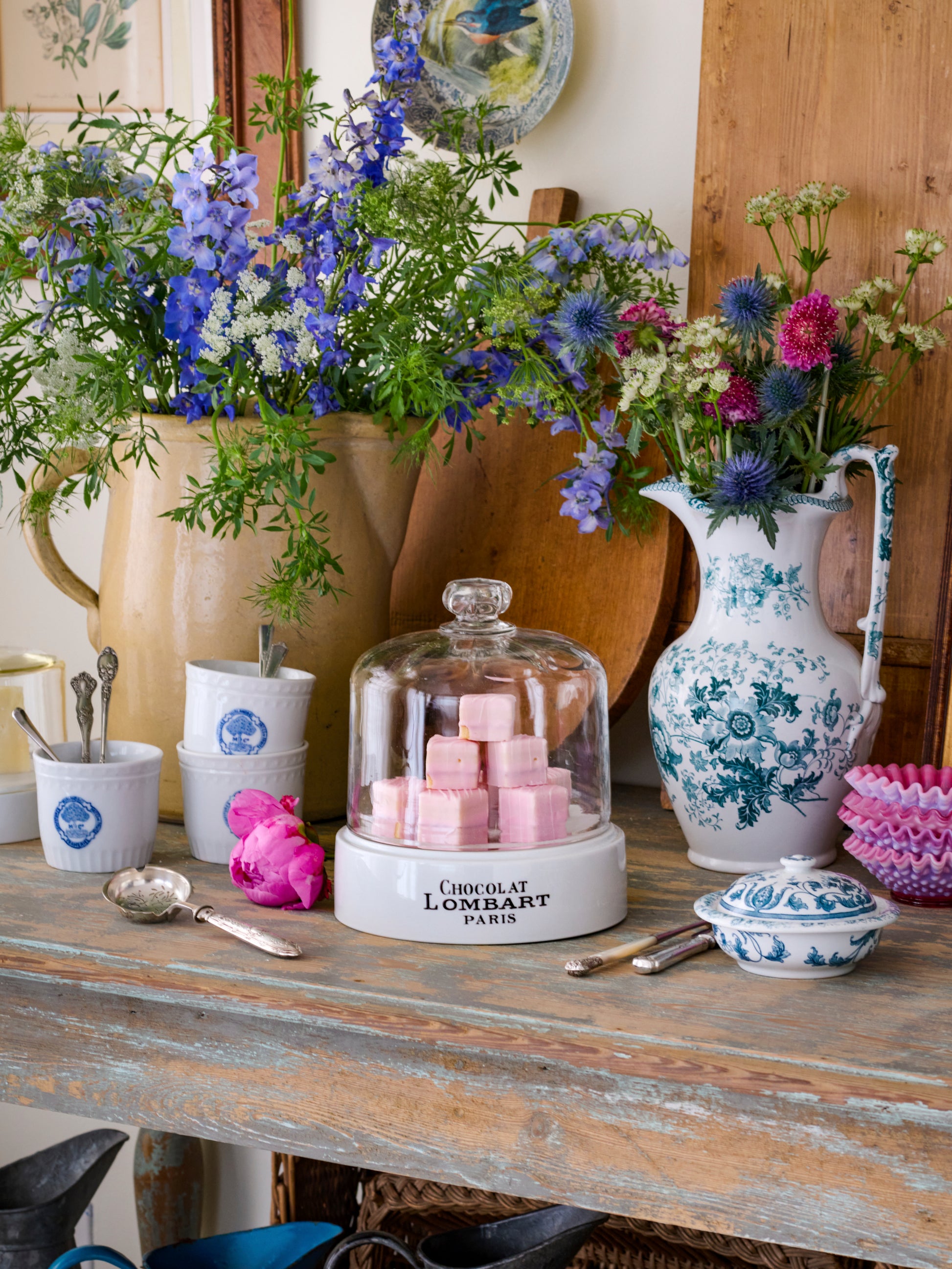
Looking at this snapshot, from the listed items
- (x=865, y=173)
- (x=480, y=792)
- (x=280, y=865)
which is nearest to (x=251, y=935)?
(x=280, y=865)

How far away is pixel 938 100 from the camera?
1123mm

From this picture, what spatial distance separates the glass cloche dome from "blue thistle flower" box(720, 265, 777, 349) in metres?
0.29

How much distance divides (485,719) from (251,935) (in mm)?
221

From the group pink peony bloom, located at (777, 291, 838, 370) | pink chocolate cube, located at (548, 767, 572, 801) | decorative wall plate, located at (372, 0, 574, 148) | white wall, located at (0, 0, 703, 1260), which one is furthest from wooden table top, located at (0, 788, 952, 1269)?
decorative wall plate, located at (372, 0, 574, 148)

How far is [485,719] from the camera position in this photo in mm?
893

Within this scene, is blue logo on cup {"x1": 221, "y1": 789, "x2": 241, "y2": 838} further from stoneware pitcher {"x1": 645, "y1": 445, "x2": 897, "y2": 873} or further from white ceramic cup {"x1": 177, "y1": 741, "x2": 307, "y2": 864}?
stoneware pitcher {"x1": 645, "y1": 445, "x2": 897, "y2": 873}

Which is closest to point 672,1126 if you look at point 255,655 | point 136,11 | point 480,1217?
point 255,655

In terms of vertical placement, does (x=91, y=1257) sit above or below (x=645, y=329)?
below

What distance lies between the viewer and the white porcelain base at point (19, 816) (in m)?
1.09

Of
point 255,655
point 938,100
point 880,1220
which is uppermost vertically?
point 938,100

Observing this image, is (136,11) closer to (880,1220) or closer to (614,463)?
(614,463)

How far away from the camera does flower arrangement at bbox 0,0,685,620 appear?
1.00 meters

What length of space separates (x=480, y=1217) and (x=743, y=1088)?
0.76 metres

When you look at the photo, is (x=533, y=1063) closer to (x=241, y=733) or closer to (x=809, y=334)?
(x=241, y=733)
